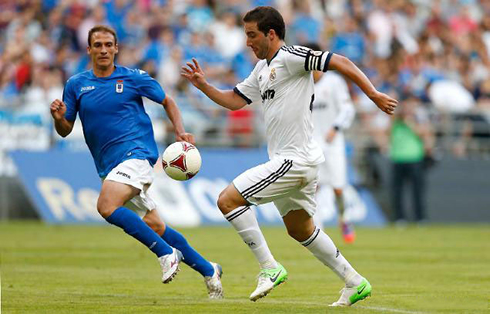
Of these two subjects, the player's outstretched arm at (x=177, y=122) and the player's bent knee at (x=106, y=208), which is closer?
the player's bent knee at (x=106, y=208)

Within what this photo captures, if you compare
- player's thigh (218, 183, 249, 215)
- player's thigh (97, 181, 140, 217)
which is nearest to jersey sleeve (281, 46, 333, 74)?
player's thigh (218, 183, 249, 215)

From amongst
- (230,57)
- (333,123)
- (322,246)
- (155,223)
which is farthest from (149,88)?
(230,57)

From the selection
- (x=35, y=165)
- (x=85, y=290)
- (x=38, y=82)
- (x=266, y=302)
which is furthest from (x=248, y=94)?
(x=38, y=82)

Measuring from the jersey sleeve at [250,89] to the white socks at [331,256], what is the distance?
4.50 ft

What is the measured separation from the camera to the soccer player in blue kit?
983cm

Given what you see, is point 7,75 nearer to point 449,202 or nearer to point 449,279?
point 449,202

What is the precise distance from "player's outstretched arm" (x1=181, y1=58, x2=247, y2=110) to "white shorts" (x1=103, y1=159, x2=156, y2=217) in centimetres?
99

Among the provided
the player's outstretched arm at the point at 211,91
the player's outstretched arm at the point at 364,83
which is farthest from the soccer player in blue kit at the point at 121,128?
the player's outstretched arm at the point at 364,83

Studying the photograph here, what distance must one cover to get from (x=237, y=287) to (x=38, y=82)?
13036 mm

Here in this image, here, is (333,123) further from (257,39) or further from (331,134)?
(257,39)

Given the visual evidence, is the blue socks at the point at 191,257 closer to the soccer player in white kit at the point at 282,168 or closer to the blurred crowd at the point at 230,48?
the soccer player in white kit at the point at 282,168

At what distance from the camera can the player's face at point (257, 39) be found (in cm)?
905

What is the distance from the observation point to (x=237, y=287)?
10.9 meters

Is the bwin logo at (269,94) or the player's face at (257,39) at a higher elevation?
the player's face at (257,39)
